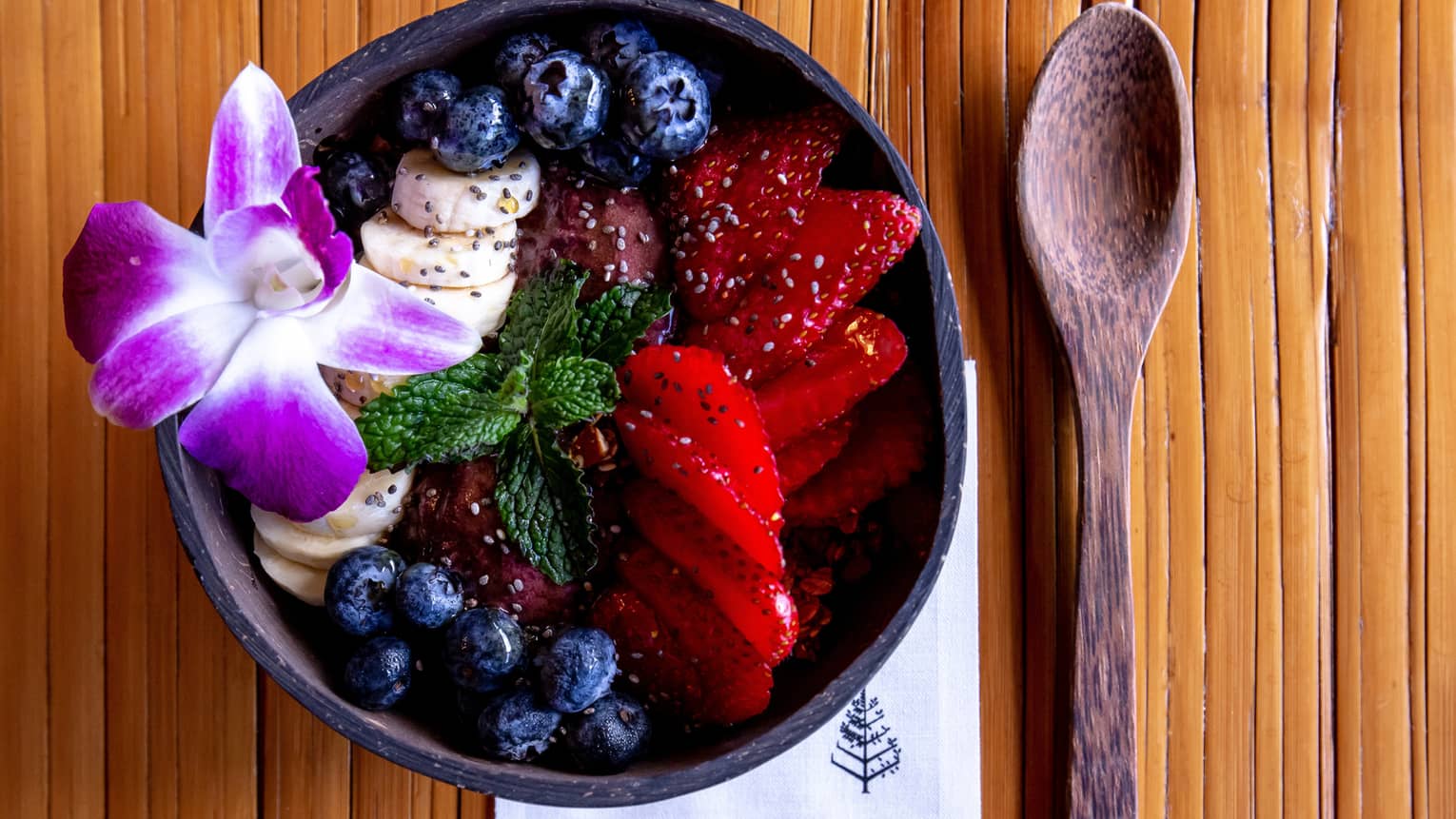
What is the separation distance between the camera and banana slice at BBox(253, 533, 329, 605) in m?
1.03

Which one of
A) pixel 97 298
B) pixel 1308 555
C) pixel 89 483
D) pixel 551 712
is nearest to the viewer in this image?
pixel 97 298

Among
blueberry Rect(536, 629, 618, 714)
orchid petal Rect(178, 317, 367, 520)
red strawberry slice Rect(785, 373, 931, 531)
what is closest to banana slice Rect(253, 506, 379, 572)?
orchid petal Rect(178, 317, 367, 520)

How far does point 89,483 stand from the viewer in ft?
3.81

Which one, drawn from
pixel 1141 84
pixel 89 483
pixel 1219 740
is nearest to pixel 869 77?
pixel 1141 84

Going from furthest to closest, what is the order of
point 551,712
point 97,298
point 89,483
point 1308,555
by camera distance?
point 1308,555
point 89,483
point 551,712
point 97,298

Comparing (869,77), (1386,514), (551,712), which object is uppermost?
(869,77)

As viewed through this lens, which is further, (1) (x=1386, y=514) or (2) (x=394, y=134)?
(1) (x=1386, y=514)

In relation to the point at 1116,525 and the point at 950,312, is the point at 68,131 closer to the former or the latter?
the point at 950,312

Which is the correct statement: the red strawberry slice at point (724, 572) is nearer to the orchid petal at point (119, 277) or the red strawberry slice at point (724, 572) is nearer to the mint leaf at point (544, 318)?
the mint leaf at point (544, 318)

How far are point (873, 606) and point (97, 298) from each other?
761 mm

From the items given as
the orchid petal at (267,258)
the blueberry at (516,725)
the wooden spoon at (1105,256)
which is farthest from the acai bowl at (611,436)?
the wooden spoon at (1105,256)

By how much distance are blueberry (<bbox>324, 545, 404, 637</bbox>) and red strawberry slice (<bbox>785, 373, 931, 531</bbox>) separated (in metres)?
0.40

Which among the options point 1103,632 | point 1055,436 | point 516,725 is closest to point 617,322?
point 516,725

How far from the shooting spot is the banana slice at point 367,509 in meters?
1.00
